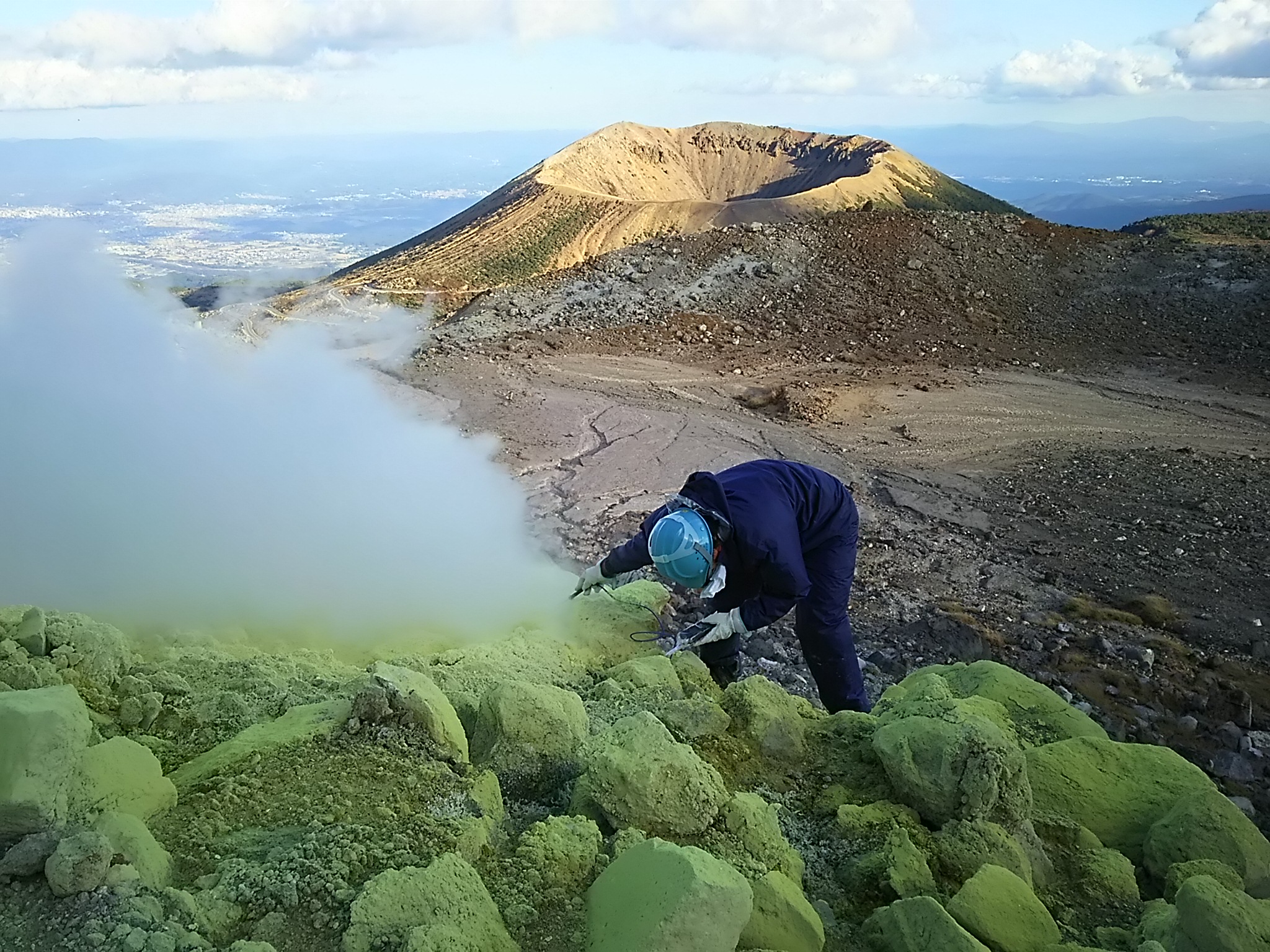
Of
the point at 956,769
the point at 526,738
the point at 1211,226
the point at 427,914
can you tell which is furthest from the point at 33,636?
the point at 1211,226

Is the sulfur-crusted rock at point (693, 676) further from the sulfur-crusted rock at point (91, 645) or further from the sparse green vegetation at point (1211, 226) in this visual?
the sparse green vegetation at point (1211, 226)

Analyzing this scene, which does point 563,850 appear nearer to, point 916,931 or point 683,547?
point 916,931

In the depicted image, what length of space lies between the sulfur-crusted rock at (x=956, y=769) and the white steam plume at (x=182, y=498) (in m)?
1.87

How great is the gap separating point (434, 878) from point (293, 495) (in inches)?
105

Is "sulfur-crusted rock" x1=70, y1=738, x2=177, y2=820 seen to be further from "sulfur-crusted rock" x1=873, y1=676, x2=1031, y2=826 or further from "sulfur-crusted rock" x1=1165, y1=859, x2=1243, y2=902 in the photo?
"sulfur-crusted rock" x1=1165, y1=859, x2=1243, y2=902

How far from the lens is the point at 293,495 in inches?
169

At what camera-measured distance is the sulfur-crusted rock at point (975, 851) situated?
259cm

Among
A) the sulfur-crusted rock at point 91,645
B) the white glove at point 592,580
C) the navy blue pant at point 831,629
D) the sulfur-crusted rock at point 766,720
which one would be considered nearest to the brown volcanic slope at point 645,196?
the white glove at point 592,580

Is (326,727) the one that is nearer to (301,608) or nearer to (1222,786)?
(301,608)

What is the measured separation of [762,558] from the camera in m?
→ 3.39

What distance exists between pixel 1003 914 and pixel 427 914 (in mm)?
1486

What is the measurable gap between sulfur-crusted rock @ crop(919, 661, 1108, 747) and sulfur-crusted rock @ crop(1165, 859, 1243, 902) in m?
0.76

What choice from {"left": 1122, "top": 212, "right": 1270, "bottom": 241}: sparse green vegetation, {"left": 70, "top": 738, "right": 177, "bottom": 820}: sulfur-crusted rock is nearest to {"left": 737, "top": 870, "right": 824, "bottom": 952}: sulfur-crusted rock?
{"left": 70, "top": 738, "right": 177, "bottom": 820}: sulfur-crusted rock

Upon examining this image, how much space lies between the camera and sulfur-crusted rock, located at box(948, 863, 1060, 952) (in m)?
2.28
